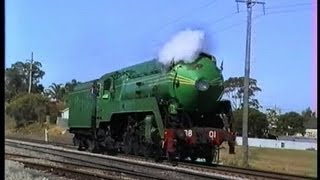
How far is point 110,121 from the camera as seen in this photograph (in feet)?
70.5

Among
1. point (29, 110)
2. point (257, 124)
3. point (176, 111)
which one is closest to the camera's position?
point (176, 111)

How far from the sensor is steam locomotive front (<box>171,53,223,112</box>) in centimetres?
1745

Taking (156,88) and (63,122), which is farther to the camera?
(63,122)

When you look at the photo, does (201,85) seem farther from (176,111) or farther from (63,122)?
(63,122)

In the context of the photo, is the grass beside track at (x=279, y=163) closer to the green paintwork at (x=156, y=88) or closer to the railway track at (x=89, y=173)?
the green paintwork at (x=156, y=88)

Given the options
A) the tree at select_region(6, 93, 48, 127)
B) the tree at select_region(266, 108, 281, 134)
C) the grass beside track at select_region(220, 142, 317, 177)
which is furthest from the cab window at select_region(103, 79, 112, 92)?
the tree at select_region(266, 108, 281, 134)

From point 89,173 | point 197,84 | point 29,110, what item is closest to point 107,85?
point 197,84

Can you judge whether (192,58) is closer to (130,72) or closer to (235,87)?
(130,72)

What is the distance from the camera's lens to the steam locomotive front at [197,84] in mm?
17453

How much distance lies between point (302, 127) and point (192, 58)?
7574cm

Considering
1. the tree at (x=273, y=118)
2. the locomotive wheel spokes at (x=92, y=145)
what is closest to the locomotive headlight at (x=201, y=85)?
the locomotive wheel spokes at (x=92, y=145)

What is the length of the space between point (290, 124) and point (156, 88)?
77601 millimetres

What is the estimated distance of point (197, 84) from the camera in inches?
685

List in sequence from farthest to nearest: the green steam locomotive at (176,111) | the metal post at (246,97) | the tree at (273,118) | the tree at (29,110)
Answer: the tree at (273,118), the tree at (29,110), the metal post at (246,97), the green steam locomotive at (176,111)
